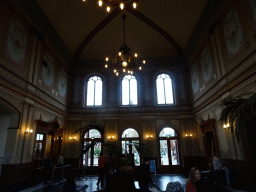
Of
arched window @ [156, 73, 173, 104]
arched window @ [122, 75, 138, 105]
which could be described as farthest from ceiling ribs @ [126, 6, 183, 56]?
arched window @ [122, 75, 138, 105]

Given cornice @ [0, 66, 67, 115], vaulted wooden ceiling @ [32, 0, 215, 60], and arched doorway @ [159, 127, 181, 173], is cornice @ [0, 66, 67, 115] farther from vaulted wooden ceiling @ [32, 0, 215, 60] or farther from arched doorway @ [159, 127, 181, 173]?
arched doorway @ [159, 127, 181, 173]

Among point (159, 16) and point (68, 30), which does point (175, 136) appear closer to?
point (159, 16)

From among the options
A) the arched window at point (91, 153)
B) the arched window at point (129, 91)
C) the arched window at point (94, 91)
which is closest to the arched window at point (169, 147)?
the arched window at point (129, 91)

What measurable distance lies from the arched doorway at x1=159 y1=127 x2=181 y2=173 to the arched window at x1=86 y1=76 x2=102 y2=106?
5.14m

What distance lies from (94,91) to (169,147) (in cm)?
669

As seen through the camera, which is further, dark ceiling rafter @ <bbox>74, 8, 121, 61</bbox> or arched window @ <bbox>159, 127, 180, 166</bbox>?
arched window @ <bbox>159, 127, 180, 166</bbox>

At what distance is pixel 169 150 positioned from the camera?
1243 cm

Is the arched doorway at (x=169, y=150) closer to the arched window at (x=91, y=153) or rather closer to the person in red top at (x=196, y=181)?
the arched window at (x=91, y=153)

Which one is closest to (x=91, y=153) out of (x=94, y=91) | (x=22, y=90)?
(x=94, y=91)

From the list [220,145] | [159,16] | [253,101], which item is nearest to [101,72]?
[159,16]

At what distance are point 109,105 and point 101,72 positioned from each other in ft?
8.78

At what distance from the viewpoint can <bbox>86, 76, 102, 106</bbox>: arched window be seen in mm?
13461

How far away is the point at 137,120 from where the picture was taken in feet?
42.1

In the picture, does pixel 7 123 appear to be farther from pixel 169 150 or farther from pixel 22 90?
pixel 169 150
